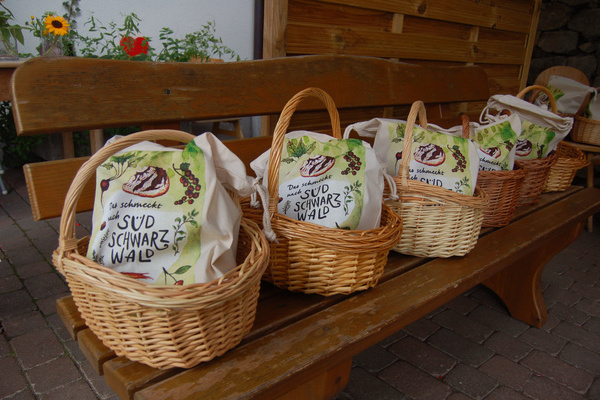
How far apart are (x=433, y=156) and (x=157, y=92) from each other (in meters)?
0.83

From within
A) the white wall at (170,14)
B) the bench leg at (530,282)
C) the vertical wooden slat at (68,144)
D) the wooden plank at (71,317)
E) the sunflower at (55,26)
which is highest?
the white wall at (170,14)

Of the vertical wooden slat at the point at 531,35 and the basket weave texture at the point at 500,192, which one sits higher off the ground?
the vertical wooden slat at the point at 531,35

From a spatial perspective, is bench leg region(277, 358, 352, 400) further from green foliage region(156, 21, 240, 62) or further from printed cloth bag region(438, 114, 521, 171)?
green foliage region(156, 21, 240, 62)

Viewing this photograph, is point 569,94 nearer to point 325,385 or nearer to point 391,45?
point 391,45

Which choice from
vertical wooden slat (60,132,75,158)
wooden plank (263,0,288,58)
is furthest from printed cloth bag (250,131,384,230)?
vertical wooden slat (60,132,75,158)

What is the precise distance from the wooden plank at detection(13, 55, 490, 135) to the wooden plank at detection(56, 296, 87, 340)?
1.43 feet

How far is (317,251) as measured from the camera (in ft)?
3.42

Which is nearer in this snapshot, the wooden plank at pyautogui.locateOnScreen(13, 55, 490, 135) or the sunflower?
the wooden plank at pyautogui.locateOnScreen(13, 55, 490, 135)

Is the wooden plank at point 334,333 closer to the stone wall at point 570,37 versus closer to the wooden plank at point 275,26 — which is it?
the wooden plank at point 275,26

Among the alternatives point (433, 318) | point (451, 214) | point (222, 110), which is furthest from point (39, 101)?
point (433, 318)

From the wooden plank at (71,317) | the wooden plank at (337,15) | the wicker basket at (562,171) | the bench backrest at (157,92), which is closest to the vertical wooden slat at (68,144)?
the wooden plank at (337,15)

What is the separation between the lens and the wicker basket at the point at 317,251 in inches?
40.3

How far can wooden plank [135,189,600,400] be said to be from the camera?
81cm

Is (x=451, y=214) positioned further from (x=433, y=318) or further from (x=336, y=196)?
(x=433, y=318)
